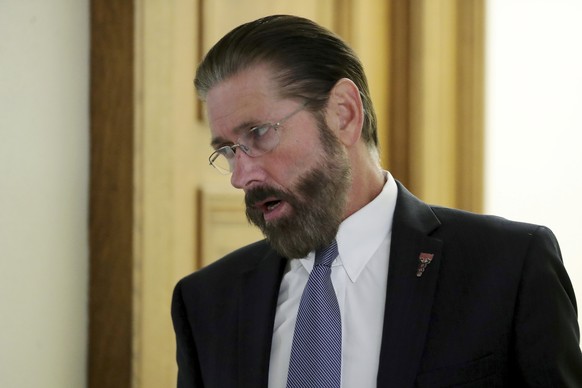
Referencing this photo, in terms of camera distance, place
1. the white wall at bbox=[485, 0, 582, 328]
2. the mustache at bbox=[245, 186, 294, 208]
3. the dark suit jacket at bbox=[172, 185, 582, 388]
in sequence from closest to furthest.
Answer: the dark suit jacket at bbox=[172, 185, 582, 388]
the mustache at bbox=[245, 186, 294, 208]
the white wall at bbox=[485, 0, 582, 328]

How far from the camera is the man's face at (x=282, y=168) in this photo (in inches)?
61.4

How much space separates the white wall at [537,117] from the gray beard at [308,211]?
1178 millimetres

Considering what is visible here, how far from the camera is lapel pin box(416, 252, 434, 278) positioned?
1528 mm

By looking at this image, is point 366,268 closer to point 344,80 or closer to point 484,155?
point 344,80

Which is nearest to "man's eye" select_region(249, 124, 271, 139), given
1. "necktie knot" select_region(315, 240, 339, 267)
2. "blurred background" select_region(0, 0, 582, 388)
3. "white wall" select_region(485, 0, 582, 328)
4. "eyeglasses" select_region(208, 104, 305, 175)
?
"eyeglasses" select_region(208, 104, 305, 175)

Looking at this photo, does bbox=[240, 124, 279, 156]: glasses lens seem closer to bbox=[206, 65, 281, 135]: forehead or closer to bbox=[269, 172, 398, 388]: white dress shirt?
bbox=[206, 65, 281, 135]: forehead

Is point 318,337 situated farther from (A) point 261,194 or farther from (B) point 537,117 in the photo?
(B) point 537,117

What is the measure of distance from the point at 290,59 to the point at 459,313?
20.6 inches

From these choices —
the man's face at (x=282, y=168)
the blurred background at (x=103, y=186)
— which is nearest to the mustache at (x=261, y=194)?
the man's face at (x=282, y=168)

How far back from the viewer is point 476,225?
1599 millimetres

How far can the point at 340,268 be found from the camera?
5.24ft

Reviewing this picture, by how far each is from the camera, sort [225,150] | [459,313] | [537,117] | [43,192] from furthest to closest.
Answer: [537,117] → [43,192] → [225,150] → [459,313]

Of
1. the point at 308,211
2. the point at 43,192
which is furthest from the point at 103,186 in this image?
the point at 308,211

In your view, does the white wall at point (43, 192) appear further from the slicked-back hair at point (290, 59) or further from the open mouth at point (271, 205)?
the open mouth at point (271, 205)
